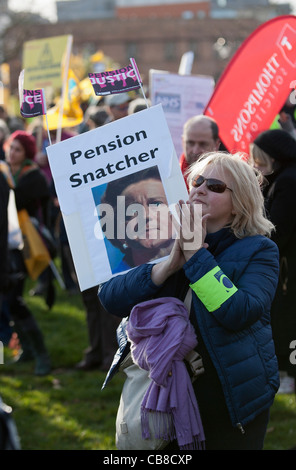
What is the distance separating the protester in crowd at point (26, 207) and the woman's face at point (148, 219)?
3.43m

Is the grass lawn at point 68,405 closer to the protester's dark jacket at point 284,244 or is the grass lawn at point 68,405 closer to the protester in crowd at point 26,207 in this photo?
the protester in crowd at point 26,207

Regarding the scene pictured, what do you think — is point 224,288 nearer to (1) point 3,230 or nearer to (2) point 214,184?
(2) point 214,184

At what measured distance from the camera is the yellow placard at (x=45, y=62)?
310 inches

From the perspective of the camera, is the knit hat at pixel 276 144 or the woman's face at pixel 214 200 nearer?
the woman's face at pixel 214 200

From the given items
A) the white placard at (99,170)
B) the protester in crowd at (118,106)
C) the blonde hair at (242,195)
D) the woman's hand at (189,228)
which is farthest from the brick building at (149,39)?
the woman's hand at (189,228)

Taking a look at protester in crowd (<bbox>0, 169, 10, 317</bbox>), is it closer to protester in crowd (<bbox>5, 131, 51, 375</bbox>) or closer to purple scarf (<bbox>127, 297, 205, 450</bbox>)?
protester in crowd (<bbox>5, 131, 51, 375</bbox>)

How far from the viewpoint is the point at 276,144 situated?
4246 millimetres

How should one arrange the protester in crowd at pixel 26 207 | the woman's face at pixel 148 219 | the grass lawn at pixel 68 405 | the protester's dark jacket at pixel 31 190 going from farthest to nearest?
1. the protester's dark jacket at pixel 31 190
2. the protester in crowd at pixel 26 207
3. the grass lawn at pixel 68 405
4. the woman's face at pixel 148 219

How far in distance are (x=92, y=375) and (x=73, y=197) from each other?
3.47 m

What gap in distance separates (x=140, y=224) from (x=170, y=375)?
598mm

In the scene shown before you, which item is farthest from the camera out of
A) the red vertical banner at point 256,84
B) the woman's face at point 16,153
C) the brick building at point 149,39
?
the brick building at point 149,39

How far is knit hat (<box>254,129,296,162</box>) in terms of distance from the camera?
4246 millimetres

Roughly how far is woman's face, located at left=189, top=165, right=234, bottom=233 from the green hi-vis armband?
0.89ft
